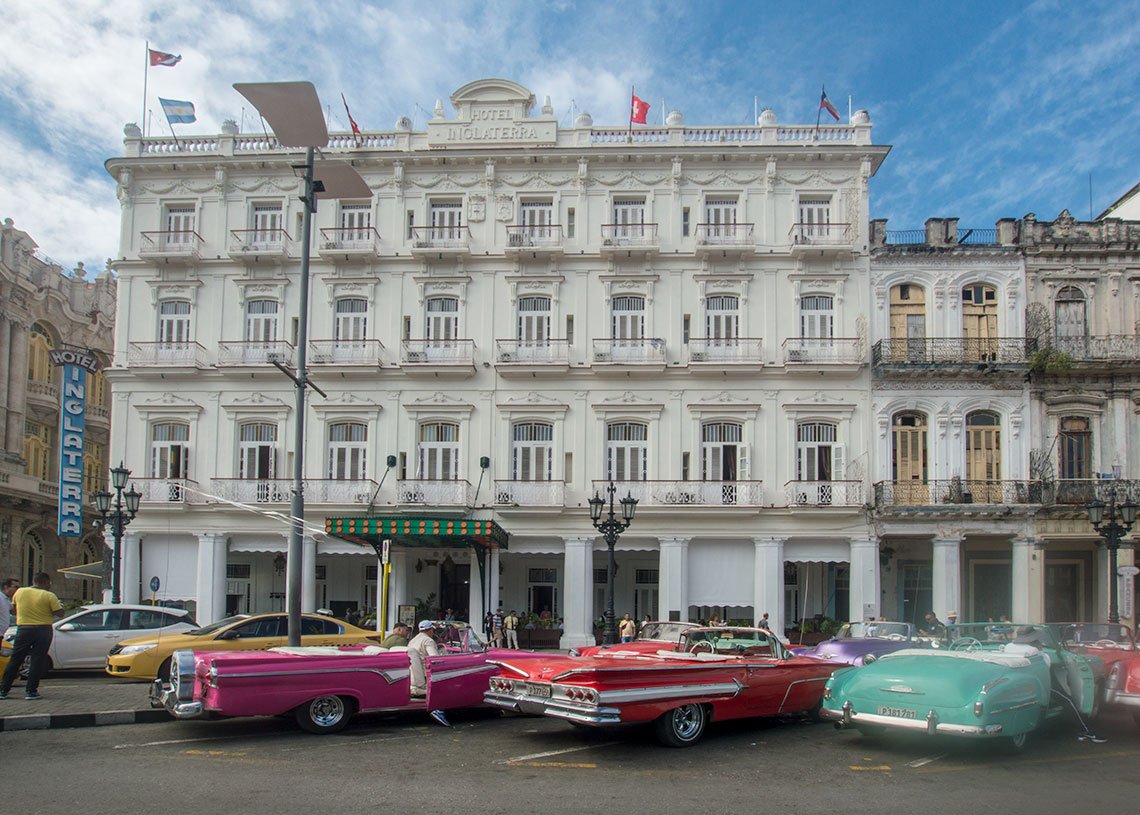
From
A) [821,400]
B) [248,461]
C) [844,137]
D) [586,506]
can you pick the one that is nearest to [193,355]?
[248,461]

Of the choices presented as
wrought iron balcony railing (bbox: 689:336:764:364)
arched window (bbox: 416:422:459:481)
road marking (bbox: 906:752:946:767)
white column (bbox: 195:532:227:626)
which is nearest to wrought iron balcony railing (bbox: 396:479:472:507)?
arched window (bbox: 416:422:459:481)

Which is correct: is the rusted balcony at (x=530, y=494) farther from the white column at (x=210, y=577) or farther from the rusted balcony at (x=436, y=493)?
the white column at (x=210, y=577)

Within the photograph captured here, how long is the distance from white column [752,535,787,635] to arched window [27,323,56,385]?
95.7 ft

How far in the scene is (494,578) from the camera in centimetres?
2953

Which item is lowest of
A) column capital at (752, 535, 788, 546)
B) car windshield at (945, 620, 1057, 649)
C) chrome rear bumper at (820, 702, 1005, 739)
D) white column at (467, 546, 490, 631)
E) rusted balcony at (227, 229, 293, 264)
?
white column at (467, 546, 490, 631)

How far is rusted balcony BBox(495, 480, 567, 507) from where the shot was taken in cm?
2969

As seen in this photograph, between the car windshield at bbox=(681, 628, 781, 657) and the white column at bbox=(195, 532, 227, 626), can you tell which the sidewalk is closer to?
the car windshield at bbox=(681, 628, 781, 657)

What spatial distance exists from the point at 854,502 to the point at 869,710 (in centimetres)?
1804

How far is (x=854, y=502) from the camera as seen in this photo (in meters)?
29.4

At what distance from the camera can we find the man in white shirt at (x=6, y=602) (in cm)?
1497

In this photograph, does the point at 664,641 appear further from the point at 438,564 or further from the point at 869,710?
the point at 438,564

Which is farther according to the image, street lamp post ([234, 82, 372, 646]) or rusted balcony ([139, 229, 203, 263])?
rusted balcony ([139, 229, 203, 263])

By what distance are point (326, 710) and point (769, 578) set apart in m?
18.6

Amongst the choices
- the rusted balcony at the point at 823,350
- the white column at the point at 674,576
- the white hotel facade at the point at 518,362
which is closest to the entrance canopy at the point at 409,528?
the white hotel facade at the point at 518,362
